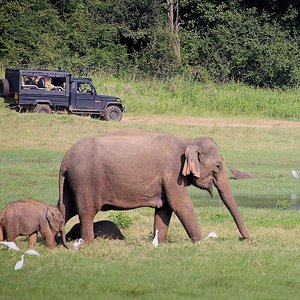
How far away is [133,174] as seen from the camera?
1421cm

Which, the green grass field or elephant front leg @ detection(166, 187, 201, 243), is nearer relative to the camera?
the green grass field

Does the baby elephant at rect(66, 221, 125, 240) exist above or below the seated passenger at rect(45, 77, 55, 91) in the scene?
above

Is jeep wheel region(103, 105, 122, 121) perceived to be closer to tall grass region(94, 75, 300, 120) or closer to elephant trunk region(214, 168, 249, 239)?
tall grass region(94, 75, 300, 120)

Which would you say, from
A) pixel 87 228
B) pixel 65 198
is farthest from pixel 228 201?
pixel 65 198

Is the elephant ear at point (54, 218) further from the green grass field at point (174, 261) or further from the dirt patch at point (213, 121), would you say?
the dirt patch at point (213, 121)

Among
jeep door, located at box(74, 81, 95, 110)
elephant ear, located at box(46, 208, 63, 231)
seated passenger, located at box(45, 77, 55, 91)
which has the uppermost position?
elephant ear, located at box(46, 208, 63, 231)

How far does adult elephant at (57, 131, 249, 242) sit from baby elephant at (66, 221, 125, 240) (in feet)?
Answer: 1.26

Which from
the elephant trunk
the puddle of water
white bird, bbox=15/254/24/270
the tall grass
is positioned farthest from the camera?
the tall grass

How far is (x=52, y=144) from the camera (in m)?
30.7

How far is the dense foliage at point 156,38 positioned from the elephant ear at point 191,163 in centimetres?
3058

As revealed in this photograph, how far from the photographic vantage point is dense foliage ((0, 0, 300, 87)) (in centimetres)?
4594

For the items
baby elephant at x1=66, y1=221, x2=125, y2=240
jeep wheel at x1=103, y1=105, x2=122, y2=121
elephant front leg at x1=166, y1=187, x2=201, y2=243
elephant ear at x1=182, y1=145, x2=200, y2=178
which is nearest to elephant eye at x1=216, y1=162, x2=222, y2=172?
elephant ear at x1=182, y1=145, x2=200, y2=178

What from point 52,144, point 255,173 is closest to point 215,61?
point 52,144

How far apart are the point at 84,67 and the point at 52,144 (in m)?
14.3
